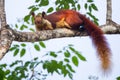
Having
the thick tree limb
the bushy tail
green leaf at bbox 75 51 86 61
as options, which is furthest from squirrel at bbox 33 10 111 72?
the thick tree limb

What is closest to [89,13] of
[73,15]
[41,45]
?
[73,15]

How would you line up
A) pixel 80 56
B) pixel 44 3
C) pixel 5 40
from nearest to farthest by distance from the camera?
pixel 5 40, pixel 80 56, pixel 44 3

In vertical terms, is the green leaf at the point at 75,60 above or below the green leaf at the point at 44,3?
below

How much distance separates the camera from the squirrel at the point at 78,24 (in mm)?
2924

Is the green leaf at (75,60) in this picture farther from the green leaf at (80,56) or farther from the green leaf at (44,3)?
the green leaf at (44,3)

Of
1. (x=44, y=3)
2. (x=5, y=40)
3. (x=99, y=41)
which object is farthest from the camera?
(x=44, y=3)

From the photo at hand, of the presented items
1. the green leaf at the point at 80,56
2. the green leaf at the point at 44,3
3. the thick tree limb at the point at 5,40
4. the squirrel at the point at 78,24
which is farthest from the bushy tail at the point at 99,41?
the thick tree limb at the point at 5,40

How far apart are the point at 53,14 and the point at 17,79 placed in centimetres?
130

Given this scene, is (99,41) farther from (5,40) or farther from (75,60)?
(5,40)

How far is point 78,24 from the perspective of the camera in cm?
340

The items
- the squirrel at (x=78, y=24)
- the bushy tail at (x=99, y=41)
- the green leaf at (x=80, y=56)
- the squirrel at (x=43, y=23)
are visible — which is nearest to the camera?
the green leaf at (x=80, y=56)

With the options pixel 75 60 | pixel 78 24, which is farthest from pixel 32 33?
pixel 78 24

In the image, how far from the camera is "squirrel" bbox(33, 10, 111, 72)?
115 inches

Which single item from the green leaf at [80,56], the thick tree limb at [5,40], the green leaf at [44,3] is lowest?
the green leaf at [80,56]
